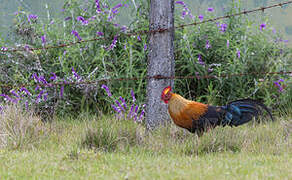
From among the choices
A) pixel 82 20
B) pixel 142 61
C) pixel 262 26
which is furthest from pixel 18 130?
pixel 262 26

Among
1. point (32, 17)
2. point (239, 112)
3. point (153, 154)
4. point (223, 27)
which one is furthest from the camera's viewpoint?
point (32, 17)

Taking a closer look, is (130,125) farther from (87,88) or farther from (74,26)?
(74,26)

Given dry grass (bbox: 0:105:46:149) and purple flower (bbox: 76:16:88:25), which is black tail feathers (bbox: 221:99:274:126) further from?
purple flower (bbox: 76:16:88:25)

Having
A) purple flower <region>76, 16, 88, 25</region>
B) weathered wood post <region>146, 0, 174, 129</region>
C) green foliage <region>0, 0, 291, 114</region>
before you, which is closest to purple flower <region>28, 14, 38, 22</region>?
green foliage <region>0, 0, 291, 114</region>

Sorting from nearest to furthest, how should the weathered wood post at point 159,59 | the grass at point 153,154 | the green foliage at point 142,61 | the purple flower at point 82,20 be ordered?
1. the grass at point 153,154
2. the weathered wood post at point 159,59
3. the green foliage at point 142,61
4. the purple flower at point 82,20

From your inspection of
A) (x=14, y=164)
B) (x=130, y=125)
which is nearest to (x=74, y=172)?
(x=14, y=164)

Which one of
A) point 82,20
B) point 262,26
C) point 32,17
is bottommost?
point 262,26

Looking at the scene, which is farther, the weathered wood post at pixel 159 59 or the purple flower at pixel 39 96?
the purple flower at pixel 39 96

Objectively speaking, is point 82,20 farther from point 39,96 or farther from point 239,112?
point 239,112

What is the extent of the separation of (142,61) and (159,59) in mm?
1932

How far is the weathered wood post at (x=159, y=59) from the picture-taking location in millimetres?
5809

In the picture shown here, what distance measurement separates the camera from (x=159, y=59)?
229 inches

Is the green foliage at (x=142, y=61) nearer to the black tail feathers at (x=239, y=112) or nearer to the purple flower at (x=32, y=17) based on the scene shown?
the purple flower at (x=32, y=17)

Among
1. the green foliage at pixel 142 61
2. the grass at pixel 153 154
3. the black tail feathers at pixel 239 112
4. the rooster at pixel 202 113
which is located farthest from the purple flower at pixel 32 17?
the black tail feathers at pixel 239 112
